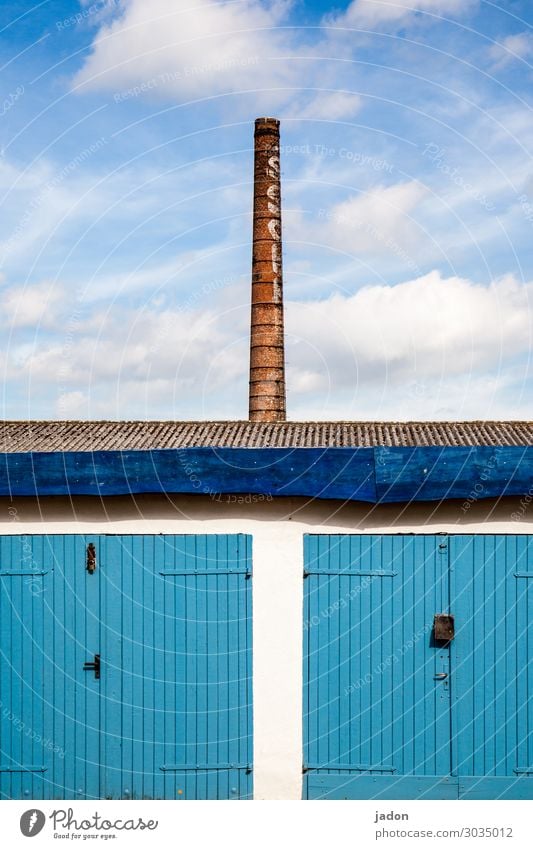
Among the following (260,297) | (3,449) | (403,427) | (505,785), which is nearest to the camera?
(505,785)

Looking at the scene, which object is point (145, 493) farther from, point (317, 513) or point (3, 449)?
point (3, 449)

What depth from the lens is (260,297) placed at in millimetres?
23016

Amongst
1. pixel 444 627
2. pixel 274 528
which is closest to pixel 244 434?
pixel 274 528

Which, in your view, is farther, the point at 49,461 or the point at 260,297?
the point at 260,297

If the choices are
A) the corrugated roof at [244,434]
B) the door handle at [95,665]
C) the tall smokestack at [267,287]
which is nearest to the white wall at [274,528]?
the door handle at [95,665]

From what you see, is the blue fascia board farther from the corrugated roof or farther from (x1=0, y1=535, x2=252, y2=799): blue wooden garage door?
the corrugated roof

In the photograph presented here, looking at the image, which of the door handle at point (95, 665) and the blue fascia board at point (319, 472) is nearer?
the blue fascia board at point (319, 472)

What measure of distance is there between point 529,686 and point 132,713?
11.9ft

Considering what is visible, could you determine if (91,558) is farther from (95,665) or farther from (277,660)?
(277,660)

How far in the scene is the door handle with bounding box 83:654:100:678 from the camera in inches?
281

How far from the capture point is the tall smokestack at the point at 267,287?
22.7 m

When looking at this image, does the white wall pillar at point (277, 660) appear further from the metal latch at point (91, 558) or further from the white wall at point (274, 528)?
the metal latch at point (91, 558)

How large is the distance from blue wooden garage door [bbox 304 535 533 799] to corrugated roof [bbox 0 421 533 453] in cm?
181
